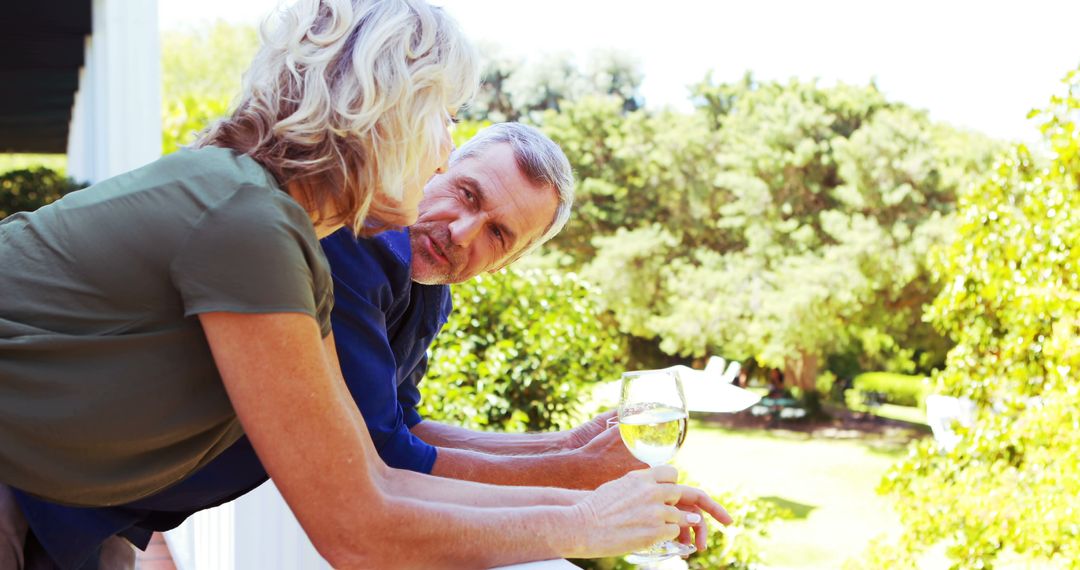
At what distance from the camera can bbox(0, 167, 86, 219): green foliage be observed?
6809mm

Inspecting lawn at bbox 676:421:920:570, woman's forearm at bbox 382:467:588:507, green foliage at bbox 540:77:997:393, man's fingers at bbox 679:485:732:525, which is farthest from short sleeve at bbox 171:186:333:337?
green foliage at bbox 540:77:997:393

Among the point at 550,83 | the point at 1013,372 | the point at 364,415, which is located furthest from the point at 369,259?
the point at 550,83

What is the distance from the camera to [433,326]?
5.59 feet

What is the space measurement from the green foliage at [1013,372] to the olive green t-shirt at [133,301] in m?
3.75

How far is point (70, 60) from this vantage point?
8.39 metres

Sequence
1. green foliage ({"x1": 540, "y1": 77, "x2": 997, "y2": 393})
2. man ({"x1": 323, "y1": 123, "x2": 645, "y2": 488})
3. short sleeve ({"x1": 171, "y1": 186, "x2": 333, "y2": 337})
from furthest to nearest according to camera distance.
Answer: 1. green foliage ({"x1": 540, "y1": 77, "x2": 997, "y2": 393})
2. man ({"x1": 323, "y1": 123, "x2": 645, "y2": 488})
3. short sleeve ({"x1": 171, "y1": 186, "x2": 333, "y2": 337})

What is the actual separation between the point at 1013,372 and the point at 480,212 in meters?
3.64

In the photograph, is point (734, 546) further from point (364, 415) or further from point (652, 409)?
point (364, 415)

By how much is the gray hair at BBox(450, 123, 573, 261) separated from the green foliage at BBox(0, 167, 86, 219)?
561 centimetres

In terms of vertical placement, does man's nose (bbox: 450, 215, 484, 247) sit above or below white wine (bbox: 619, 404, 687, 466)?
above

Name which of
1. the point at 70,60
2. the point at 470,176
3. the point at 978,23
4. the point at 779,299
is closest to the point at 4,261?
the point at 470,176

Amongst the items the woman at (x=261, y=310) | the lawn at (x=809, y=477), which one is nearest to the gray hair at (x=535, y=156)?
the woman at (x=261, y=310)

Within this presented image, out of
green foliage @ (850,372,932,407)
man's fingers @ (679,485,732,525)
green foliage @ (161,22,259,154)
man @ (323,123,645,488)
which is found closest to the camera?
man's fingers @ (679,485,732,525)

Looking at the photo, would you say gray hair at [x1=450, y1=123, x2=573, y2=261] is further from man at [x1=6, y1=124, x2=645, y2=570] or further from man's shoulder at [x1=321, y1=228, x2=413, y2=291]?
man's shoulder at [x1=321, y1=228, x2=413, y2=291]
